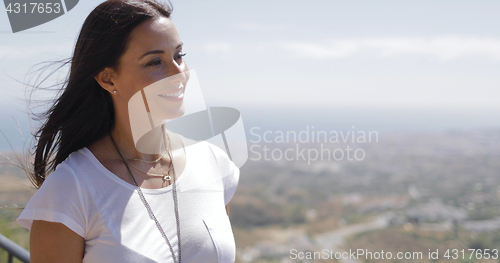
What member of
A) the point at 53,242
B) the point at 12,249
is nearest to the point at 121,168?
the point at 53,242

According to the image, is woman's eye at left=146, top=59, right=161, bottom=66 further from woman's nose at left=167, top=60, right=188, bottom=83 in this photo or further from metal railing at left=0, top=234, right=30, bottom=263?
metal railing at left=0, top=234, right=30, bottom=263

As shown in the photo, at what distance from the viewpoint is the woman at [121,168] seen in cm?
79

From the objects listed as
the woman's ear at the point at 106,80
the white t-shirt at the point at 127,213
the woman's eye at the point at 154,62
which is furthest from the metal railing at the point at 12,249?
the woman's eye at the point at 154,62

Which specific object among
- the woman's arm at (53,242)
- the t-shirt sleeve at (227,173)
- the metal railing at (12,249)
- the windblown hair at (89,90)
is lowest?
the metal railing at (12,249)

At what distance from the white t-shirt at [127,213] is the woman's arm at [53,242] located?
18 millimetres

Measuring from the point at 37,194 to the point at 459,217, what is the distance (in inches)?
670

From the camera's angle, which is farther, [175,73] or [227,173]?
[227,173]

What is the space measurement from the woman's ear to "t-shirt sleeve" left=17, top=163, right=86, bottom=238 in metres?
0.26

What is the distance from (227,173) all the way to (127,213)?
386 millimetres

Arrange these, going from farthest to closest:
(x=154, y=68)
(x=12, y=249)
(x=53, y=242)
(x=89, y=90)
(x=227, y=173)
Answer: (x=12, y=249), (x=227, y=173), (x=89, y=90), (x=154, y=68), (x=53, y=242)

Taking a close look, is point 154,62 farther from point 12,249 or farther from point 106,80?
point 12,249

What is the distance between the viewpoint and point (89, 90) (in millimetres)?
1007

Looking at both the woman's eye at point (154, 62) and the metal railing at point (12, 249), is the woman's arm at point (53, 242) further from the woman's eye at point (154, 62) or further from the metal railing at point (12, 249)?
the metal railing at point (12, 249)

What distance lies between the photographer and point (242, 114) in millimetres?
1292
